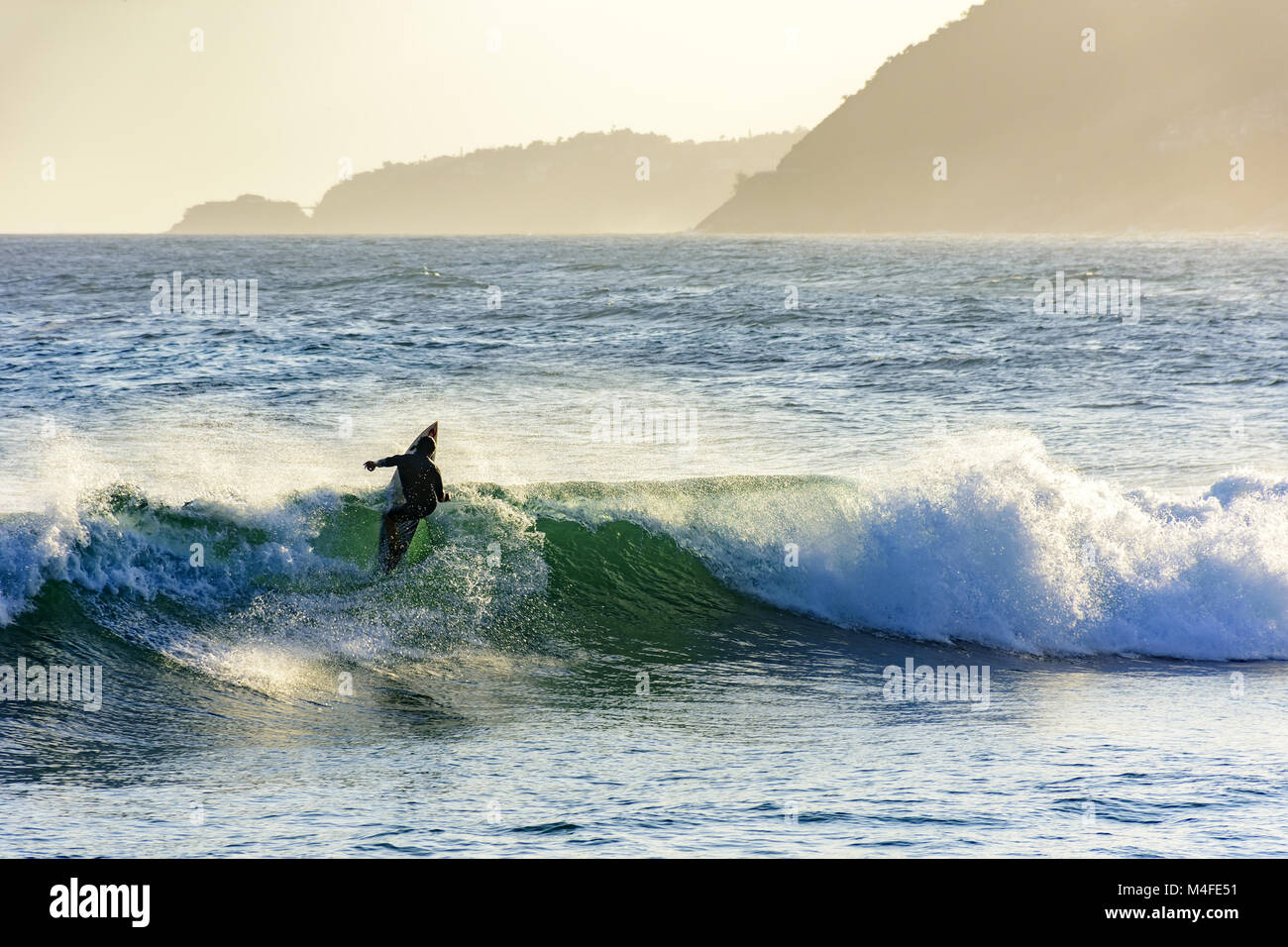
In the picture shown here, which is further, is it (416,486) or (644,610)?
(644,610)

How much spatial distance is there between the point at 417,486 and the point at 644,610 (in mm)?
2905

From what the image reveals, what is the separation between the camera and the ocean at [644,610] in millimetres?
6855

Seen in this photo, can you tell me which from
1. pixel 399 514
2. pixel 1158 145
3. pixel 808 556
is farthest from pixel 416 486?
pixel 1158 145

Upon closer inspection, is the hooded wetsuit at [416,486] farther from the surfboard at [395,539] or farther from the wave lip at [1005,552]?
the wave lip at [1005,552]

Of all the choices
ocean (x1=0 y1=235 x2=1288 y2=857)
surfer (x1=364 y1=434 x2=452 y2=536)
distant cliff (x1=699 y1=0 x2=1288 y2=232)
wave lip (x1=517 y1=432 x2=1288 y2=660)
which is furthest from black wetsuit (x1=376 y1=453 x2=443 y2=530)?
distant cliff (x1=699 y1=0 x2=1288 y2=232)

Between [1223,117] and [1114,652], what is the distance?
199 meters

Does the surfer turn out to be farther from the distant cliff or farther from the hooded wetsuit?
the distant cliff

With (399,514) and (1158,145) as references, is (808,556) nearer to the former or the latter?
(399,514)

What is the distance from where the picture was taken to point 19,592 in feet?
35.9

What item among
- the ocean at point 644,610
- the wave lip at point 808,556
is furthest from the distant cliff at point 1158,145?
the wave lip at point 808,556

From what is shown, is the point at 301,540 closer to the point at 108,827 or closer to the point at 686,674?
the point at 686,674

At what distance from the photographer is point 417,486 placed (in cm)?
1200

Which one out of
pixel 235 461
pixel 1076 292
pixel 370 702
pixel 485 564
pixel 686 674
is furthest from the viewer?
pixel 1076 292
